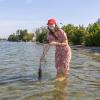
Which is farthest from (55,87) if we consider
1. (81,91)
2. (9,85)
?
(9,85)

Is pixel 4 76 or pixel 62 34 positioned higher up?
pixel 62 34

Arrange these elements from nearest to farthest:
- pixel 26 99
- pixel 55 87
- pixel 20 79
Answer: pixel 26 99 < pixel 55 87 < pixel 20 79

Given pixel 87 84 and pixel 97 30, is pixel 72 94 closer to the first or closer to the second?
pixel 87 84

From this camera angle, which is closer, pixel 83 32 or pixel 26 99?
pixel 26 99

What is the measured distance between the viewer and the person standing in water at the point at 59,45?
36.3 ft

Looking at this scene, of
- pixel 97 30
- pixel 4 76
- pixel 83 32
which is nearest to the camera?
pixel 4 76

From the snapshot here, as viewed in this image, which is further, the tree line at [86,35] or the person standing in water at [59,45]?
the tree line at [86,35]

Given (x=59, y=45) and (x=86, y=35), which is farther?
(x=86, y=35)

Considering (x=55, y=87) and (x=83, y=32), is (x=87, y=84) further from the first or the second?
(x=83, y=32)

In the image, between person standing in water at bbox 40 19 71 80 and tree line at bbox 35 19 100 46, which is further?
tree line at bbox 35 19 100 46

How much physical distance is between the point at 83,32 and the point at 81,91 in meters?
86.7

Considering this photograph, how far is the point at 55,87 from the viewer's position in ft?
35.0

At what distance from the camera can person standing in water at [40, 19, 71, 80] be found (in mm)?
11073

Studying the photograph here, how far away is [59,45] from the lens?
1155cm
